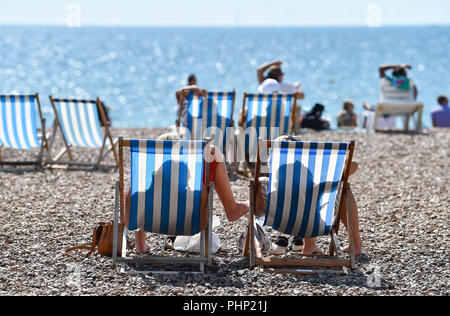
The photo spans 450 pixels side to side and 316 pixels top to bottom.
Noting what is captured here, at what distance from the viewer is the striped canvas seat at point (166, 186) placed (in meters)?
3.87

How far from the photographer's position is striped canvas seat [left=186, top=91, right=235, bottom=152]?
6.88m

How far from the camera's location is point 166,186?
154 inches

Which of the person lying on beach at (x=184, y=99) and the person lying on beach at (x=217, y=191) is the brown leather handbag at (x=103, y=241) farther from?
the person lying on beach at (x=184, y=99)

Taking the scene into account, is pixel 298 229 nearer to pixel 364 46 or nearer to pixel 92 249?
pixel 92 249

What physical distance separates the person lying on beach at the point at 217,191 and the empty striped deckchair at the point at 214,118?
255cm

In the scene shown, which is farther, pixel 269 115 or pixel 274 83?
pixel 274 83

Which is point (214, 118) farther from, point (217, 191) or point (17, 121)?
point (217, 191)

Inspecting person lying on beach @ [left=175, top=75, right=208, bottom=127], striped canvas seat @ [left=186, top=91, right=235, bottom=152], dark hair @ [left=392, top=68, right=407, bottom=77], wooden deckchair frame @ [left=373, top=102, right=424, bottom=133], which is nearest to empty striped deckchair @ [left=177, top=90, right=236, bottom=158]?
striped canvas seat @ [left=186, top=91, right=235, bottom=152]

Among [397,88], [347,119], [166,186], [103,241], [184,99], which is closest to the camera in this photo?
[166,186]

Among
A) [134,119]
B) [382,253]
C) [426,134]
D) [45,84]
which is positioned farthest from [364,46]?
[382,253]

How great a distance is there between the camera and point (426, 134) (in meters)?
9.62

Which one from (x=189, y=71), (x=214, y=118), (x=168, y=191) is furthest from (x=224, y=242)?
(x=189, y=71)

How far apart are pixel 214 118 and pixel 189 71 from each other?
37.4 m
